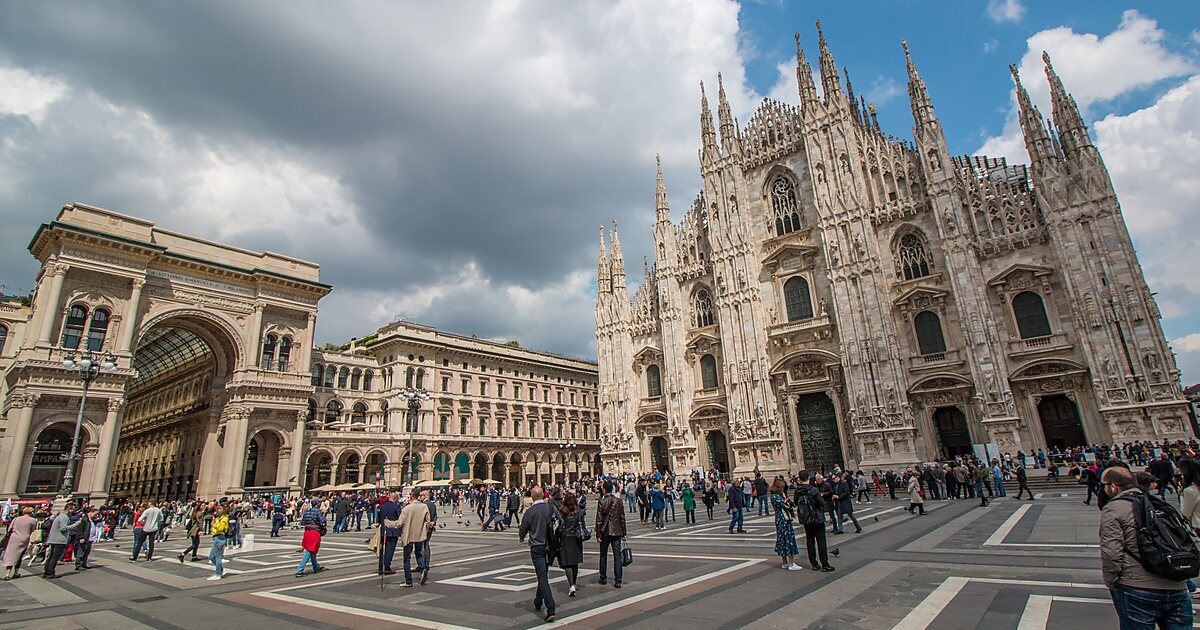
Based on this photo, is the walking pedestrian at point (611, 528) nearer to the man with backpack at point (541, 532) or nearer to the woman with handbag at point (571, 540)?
the woman with handbag at point (571, 540)

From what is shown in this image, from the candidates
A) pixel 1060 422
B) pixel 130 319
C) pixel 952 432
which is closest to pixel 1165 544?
pixel 1060 422

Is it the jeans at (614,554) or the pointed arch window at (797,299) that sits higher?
the pointed arch window at (797,299)

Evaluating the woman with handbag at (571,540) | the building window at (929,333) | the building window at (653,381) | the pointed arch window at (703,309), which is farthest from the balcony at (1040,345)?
the woman with handbag at (571,540)

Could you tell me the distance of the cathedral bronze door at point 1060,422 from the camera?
2480cm

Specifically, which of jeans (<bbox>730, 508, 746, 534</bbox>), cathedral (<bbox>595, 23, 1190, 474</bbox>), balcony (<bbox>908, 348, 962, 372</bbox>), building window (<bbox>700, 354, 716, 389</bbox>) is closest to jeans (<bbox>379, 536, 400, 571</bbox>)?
A: jeans (<bbox>730, 508, 746, 534</bbox>)

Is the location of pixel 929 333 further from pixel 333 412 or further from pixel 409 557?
pixel 333 412

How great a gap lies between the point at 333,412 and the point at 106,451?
662 inches

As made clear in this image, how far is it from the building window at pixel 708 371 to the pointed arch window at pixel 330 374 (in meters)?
30.8

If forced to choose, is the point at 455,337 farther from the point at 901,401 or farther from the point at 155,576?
the point at 155,576

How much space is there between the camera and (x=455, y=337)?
181 feet

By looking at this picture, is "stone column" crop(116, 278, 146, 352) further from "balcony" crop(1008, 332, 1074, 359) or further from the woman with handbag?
"balcony" crop(1008, 332, 1074, 359)

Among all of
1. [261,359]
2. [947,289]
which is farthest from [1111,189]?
[261,359]

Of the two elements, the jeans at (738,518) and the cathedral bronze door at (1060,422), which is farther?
the cathedral bronze door at (1060,422)

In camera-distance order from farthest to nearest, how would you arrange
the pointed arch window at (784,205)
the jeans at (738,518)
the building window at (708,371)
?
the building window at (708,371) < the pointed arch window at (784,205) < the jeans at (738,518)
